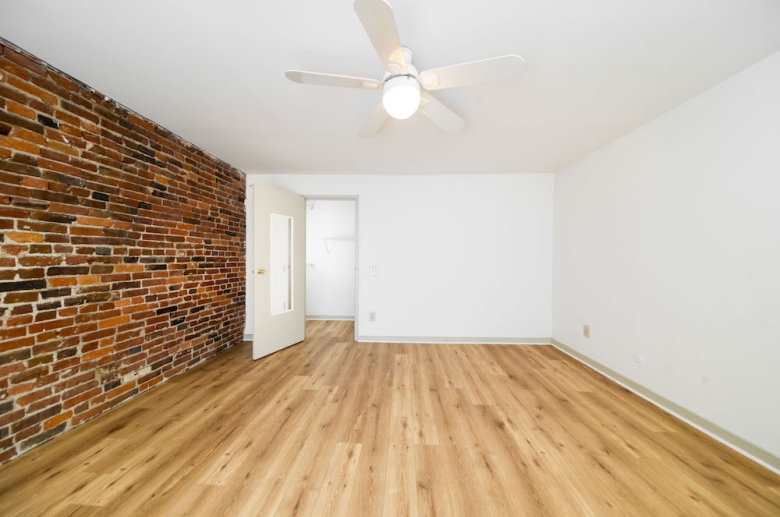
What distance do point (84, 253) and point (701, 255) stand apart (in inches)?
163

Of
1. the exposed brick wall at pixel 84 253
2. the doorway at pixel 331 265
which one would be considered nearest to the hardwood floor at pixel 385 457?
the exposed brick wall at pixel 84 253

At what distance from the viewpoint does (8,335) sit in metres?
1.40

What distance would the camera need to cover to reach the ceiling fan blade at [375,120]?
1.55 meters

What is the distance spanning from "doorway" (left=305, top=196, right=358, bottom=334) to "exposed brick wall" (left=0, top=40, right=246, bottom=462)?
217cm

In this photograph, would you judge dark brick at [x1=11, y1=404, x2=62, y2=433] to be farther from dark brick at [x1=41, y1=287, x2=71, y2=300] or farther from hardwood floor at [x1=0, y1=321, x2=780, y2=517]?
dark brick at [x1=41, y1=287, x2=71, y2=300]

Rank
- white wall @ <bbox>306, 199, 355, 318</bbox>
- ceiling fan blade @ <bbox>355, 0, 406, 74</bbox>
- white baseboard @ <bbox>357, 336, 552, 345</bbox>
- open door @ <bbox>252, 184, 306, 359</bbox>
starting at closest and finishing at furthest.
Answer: ceiling fan blade @ <bbox>355, 0, 406, 74</bbox>, open door @ <bbox>252, 184, 306, 359</bbox>, white baseboard @ <bbox>357, 336, 552, 345</bbox>, white wall @ <bbox>306, 199, 355, 318</bbox>

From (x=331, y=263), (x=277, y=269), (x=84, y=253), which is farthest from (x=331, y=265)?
(x=84, y=253)

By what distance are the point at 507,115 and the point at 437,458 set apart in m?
2.38

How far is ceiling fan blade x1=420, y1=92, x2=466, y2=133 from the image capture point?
4.89 ft

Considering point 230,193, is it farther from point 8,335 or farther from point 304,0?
point 304,0

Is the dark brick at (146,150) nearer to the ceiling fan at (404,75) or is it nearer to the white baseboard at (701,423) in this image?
the ceiling fan at (404,75)

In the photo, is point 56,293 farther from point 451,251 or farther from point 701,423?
point 701,423

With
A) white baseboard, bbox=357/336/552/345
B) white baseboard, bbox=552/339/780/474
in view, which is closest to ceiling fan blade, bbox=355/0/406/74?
white baseboard, bbox=552/339/780/474

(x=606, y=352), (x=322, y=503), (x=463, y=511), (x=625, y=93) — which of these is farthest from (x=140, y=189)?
(x=606, y=352)
